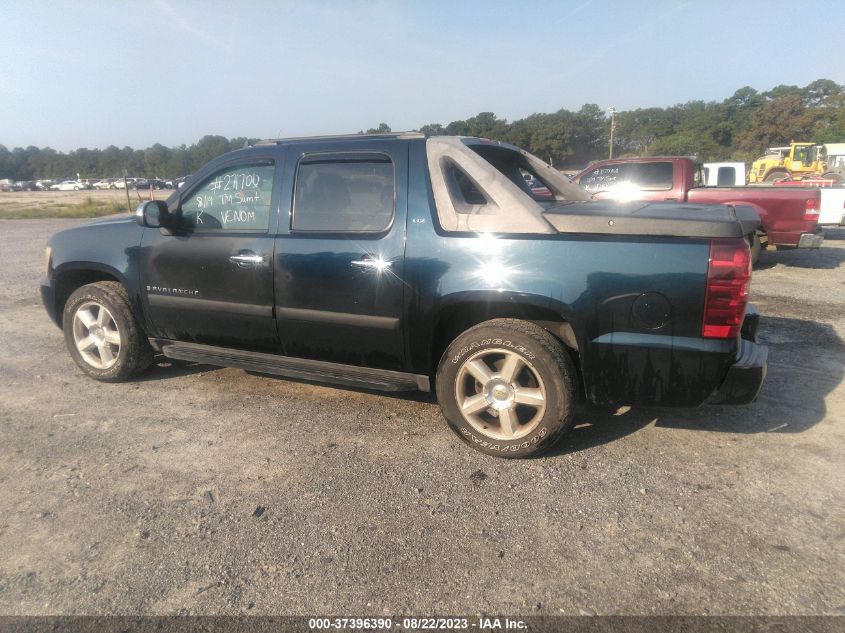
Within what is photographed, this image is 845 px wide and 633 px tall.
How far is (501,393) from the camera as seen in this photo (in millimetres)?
3250

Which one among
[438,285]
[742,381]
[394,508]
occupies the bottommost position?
[394,508]

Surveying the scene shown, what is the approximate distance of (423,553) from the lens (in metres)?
2.46

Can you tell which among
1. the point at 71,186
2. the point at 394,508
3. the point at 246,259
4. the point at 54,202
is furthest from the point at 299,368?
the point at 71,186

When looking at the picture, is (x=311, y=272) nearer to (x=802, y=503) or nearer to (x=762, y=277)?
(x=802, y=503)

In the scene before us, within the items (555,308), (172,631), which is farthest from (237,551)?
(555,308)

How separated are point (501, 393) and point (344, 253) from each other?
4.08ft

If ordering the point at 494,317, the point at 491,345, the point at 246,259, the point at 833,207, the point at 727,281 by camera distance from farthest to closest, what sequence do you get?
1. the point at 833,207
2. the point at 246,259
3. the point at 494,317
4. the point at 491,345
5. the point at 727,281

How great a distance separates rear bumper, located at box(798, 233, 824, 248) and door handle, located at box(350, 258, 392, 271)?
810 centimetres

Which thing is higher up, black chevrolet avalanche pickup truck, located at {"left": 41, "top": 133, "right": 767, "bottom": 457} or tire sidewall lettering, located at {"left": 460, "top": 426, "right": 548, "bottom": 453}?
black chevrolet avalanche pickup truck, located at {"left": 41, "top": 133, "right": 767, "bottom": 457}

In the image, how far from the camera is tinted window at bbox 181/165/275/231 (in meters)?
3.85

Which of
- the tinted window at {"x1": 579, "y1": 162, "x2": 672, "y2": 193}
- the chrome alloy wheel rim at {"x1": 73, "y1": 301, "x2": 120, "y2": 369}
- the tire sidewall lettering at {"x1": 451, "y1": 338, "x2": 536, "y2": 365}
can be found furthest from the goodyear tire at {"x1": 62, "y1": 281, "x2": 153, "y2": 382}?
the tinted window at {"x1": 579, "y1": 162, "x2": 672, "y2": 193}

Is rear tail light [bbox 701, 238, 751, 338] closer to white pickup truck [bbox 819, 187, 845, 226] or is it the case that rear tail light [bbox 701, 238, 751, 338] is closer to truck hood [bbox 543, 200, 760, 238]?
truck hood [bbox 543, 200, 760, 238]

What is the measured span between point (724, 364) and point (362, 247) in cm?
204

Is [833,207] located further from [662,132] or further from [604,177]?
[662,132]
